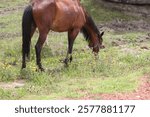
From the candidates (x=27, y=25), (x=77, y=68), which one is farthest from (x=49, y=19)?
(x=77, y=68)

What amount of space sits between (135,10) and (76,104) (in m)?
10.8

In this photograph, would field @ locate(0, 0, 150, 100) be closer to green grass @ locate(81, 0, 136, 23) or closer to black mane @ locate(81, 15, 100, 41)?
green grass @ locate(81, 0, 136, 23)

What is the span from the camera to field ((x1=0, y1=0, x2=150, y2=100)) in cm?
917

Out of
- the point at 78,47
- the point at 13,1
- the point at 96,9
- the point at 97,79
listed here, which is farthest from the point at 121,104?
the point at 13,1

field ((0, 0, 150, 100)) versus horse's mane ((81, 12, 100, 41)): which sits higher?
horse's mane ((81, 12, 100, 41))

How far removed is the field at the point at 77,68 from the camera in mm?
9172

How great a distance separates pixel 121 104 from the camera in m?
6.89

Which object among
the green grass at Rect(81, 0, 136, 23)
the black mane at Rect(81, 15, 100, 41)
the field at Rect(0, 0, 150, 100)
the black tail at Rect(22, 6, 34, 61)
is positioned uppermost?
the black tail at Rect(22, 6, 34, 61)

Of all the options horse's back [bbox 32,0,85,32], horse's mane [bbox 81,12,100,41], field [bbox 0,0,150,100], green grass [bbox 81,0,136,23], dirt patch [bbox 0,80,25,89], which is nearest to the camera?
field [bbox 0,0,150,100]

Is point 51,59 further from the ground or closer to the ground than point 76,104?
closer to the ground

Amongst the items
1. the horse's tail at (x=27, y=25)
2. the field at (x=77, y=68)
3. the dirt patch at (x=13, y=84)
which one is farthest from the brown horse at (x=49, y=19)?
the dirt patch at (x=13, y=84)

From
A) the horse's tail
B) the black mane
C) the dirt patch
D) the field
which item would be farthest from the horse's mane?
the dirt patch

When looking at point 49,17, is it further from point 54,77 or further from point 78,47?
point 78,47

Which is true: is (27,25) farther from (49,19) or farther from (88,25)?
(88,25)
